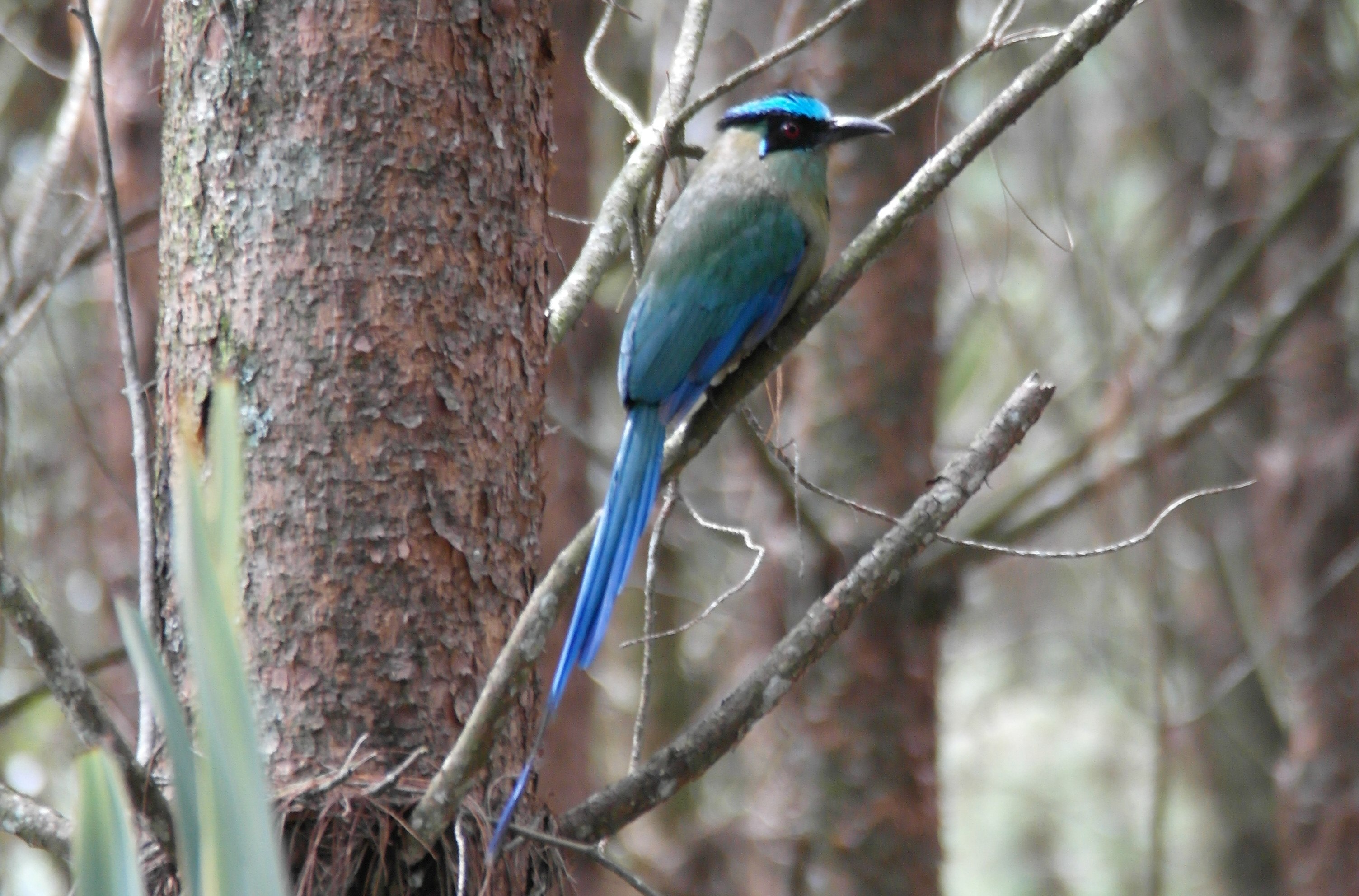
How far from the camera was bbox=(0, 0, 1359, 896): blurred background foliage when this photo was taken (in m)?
4.72

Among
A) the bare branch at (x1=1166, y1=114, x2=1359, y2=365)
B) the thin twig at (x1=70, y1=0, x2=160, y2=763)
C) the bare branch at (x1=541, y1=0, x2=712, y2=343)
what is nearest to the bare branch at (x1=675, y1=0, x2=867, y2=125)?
the bare branch at (x1=541, y1=0, x2=712, y2=343)

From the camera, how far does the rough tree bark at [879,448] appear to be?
4.62 m

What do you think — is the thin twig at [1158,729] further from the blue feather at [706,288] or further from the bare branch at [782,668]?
the bare branch at [782,668]

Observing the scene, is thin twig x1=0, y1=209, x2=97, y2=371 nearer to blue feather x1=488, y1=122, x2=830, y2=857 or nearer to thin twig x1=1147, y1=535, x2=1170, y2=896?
blue feather x1=488, y1=122, x2=830, y2=857

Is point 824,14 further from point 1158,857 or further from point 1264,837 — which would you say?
point 1264,837

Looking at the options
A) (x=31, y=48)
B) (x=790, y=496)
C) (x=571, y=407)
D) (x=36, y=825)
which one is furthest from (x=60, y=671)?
(x=571, y=407)

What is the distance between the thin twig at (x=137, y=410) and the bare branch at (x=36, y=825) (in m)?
0.16

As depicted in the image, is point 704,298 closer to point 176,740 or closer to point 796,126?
point 796,126

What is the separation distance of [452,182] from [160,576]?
2.30 feet

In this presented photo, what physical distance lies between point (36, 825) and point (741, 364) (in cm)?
169

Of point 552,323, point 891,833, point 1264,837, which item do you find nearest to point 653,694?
point 891,833

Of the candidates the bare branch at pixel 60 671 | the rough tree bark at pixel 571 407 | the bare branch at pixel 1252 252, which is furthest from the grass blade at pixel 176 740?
the bare branch at pixel 1252 252

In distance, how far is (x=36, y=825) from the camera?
1767mm

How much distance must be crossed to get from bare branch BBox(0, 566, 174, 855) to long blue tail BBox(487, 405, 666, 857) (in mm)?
535
